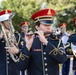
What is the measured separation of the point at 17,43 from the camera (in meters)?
5.78

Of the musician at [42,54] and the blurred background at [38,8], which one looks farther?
the blurred background at [38,8]

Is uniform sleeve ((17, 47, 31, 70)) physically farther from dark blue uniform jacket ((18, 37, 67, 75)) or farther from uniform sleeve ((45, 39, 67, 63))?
uniform sleeve ((45, 39, 67, 63))

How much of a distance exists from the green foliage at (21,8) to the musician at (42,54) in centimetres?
2078

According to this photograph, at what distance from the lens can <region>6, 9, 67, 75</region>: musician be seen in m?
4.69

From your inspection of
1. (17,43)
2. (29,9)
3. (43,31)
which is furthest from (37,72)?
(29,9)

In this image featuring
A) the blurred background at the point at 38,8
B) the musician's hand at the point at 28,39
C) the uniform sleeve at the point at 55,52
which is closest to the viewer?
the uniform sleeve at the point at 55,52

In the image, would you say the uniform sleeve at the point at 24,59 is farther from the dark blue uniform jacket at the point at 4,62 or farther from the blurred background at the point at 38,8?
the blurred background at the point at 38,8

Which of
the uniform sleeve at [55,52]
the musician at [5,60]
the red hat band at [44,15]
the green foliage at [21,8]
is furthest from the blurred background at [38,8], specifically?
the uniform sleeve at [55,52]

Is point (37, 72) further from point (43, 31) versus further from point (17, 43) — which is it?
point (17, 43)

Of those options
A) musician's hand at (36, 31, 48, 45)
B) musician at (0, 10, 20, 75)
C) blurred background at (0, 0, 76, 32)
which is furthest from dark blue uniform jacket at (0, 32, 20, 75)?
blurred background at (0, 0, 76, 32)

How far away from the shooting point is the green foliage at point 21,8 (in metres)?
26.2

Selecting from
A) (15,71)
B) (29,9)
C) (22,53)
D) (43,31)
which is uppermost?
(29,9)

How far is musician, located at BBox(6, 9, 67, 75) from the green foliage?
20.8 m

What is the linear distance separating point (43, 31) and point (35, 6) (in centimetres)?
2303
